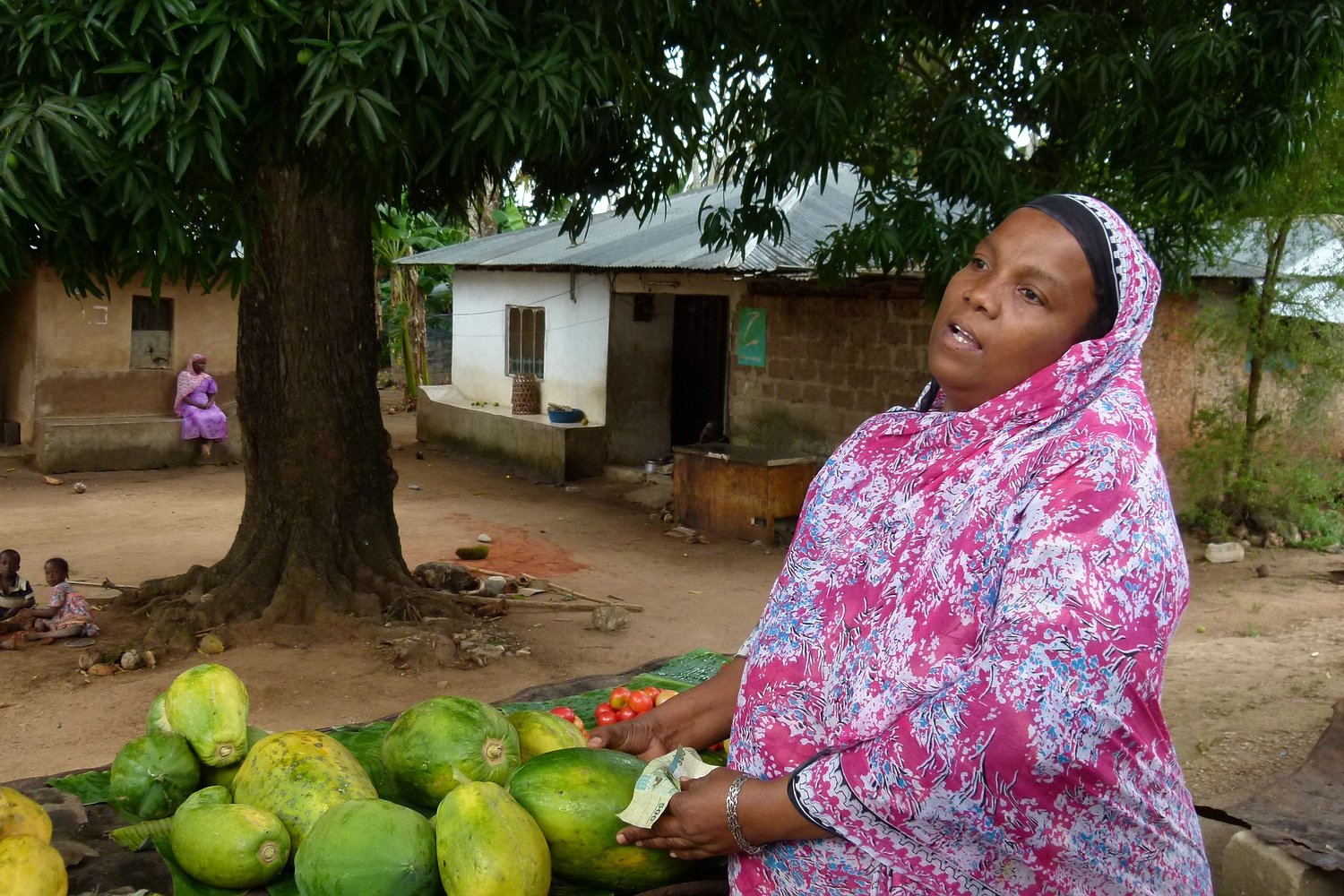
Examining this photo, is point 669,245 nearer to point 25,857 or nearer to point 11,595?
point 11,595

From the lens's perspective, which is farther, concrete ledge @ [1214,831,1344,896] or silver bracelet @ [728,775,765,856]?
concrete ledge @ [1214,831,1344,896]

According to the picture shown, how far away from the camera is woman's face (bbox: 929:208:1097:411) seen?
1494 mm

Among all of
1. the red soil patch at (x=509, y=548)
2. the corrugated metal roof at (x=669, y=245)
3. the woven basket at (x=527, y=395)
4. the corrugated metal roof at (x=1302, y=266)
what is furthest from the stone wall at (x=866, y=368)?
the woven basket at (x=527, y=395)

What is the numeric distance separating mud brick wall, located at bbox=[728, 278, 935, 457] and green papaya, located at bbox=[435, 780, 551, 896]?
786cm

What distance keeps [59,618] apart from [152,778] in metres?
4.99

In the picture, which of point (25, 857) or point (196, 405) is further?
point (196, 405)

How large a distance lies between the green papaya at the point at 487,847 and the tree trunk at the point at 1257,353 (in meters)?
9.18

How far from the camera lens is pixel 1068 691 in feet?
4.22

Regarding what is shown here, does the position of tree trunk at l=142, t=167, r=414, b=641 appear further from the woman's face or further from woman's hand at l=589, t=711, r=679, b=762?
the woman's face

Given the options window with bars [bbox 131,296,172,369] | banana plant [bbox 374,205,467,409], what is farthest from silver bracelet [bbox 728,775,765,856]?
banana plant [bbox 374,205,467,409]

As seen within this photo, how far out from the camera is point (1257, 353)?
30.7ft

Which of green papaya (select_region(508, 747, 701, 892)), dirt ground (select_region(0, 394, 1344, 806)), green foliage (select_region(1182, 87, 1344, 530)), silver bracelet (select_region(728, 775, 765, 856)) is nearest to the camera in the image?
silver bracelet (select_region(728, 775, 765, 856))

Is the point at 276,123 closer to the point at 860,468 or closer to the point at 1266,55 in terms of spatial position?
the point at 860,468

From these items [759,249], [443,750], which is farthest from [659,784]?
[759,249]
